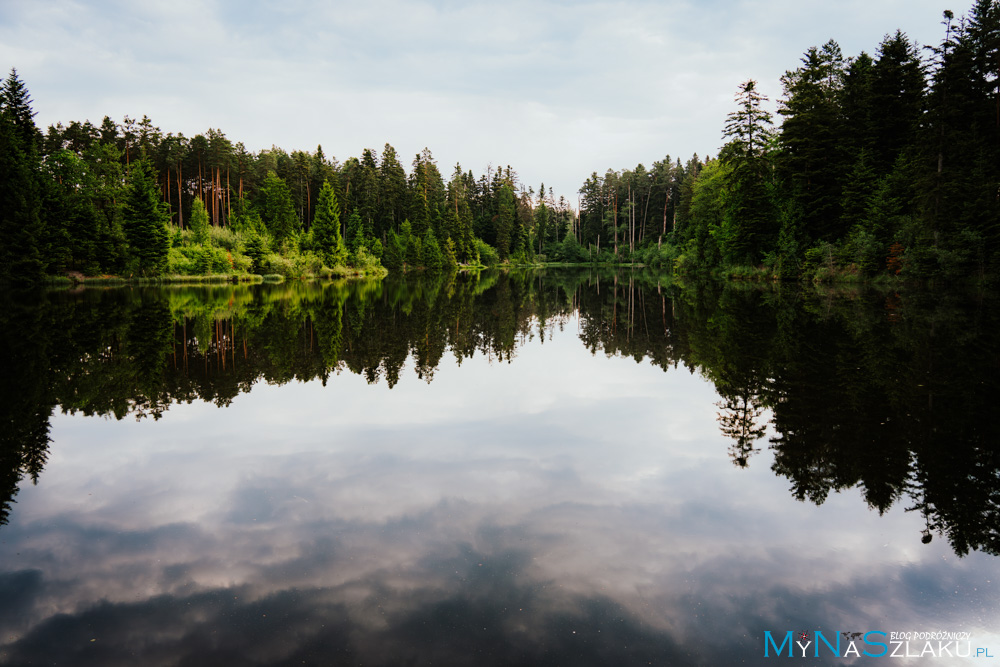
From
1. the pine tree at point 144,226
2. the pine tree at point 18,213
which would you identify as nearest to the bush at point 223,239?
the pine tree at point 144,226

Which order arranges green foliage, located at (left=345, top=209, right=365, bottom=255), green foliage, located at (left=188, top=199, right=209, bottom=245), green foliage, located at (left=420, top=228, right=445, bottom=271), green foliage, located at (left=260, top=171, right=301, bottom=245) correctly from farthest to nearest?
green foliage, located at (left=420, top=228, right=445, bottom=271) → green foliage, located at (left=345, top=209, right=365, bottom=255) → green foliage, located at (left=260, top=171, right=301, bottom=245) → green foliage, located at (left=188, top=199, right=209, bottom=245)

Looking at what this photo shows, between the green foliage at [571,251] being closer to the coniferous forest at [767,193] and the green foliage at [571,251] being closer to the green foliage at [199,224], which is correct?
the coniferous forest at [767,193]

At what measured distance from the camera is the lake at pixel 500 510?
3717 mm

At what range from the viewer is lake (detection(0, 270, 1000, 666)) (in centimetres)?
372

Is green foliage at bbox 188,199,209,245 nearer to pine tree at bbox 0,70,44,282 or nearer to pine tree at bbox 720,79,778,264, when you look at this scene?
pine tree at bbox 0,70,44,282

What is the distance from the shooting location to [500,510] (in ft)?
18.4

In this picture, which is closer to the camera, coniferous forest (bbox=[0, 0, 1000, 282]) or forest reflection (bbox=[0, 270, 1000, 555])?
forest reflection (bbox=[0, 270, 1000, 555])

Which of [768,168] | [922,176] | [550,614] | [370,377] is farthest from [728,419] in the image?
[768,168]

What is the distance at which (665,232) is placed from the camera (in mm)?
99000

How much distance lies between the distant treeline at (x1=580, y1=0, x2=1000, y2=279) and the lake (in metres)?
22.7

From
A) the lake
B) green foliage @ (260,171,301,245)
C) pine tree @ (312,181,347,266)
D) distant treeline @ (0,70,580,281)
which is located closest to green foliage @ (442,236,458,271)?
distant treeline @ (0,70,580,281)

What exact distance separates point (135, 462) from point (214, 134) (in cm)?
7497

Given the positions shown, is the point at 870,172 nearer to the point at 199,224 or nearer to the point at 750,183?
the point at 750,183

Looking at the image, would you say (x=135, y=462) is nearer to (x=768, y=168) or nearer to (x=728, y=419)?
(x=728, y=419)
